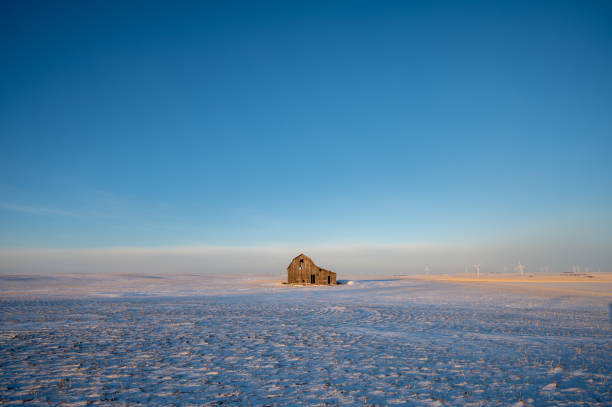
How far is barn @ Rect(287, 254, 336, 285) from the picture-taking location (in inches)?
2005

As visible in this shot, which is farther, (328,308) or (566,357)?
(328,308)

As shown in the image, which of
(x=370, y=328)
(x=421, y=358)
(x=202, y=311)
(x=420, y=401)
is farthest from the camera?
(x=202, y=311)

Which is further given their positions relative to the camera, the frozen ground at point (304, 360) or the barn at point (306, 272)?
the barn at point (306, 272)

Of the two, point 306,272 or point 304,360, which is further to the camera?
point 306,272

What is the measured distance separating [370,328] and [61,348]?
11785 mm

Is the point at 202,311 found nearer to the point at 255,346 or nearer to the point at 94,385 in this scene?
the point at 255,346

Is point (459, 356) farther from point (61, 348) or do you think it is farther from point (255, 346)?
point (61, 348)

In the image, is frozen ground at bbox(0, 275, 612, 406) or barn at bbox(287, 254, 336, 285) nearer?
frozen ground at bbox(0, 275, 612, 406)

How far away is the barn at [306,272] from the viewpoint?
50.9m

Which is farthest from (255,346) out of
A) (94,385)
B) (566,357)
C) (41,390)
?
(566,357)

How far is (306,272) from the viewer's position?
5106 centimetres

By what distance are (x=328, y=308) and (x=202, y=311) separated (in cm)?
809

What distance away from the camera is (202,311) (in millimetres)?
20422

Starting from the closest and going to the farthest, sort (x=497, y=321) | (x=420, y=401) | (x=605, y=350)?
(x=420, y=401)
(x=605, y=350)
(x=497, y=321)
